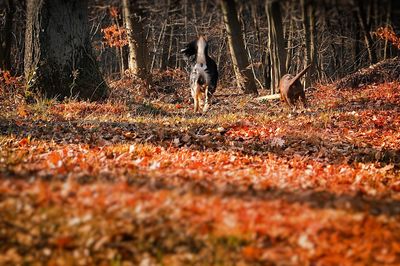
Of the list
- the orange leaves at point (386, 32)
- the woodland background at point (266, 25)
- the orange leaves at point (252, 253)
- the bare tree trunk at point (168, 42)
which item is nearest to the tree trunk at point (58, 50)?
the woodland background at point (266, 25)

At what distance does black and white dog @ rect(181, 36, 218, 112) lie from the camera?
13.8m

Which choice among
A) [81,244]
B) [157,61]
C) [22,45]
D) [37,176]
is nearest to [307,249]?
[81,244]

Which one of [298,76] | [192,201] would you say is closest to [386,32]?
[298,76]

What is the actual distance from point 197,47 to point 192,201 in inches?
399

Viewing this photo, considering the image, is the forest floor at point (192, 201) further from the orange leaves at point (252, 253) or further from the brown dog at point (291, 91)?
the brown dog at point (291, 91)

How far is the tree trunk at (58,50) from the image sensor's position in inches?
499

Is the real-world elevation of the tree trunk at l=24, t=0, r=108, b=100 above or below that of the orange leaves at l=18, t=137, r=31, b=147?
above

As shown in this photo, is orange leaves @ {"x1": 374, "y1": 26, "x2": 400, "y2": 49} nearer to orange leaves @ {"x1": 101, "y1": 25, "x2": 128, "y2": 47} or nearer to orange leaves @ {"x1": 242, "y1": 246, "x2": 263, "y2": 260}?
orange leaves @ {"x1": 242, "y1": 246, "x2": 263, "y2": 260}

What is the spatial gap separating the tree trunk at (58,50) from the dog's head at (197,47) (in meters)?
2.74

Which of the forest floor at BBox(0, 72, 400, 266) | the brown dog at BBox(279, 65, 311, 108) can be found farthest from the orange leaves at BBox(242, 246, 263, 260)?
the brown dog at BBox(279, 65, 311, 108)

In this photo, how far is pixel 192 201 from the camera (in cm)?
431

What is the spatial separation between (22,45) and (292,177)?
56.0 ft

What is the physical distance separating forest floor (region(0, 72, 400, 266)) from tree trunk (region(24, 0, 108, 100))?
186 inches

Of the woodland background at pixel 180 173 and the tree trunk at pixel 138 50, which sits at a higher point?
the tree trunk at pixel 138 50
